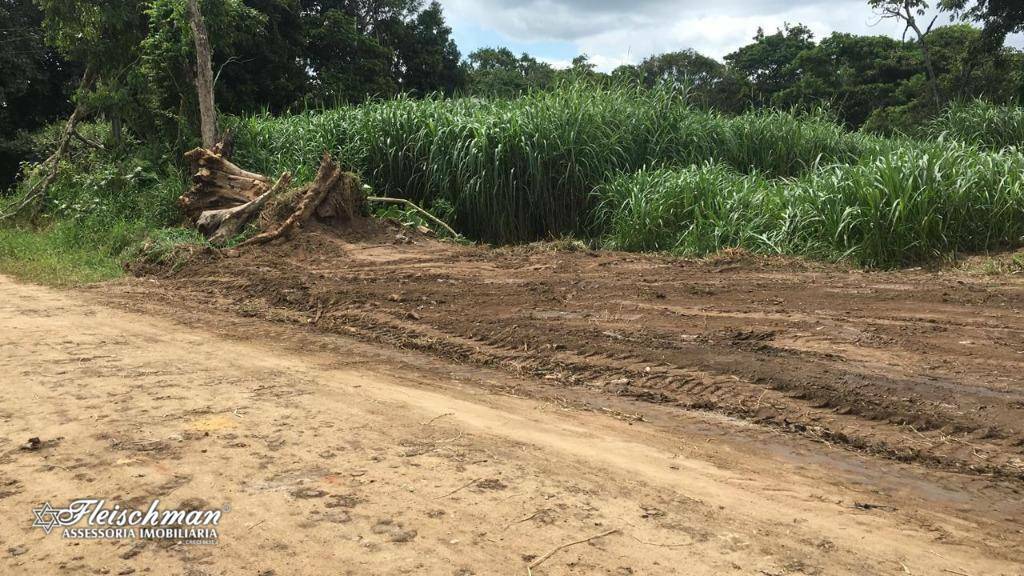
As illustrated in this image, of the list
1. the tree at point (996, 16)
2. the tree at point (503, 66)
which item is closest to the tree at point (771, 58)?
the tree at point (503, 66)

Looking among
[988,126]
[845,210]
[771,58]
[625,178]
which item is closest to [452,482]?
[845,210]

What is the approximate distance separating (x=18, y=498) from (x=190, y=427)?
0.76 metres

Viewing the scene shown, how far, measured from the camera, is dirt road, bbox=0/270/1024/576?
2.26 meters

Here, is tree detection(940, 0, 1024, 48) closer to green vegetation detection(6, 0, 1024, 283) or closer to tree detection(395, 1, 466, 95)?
green vegetation detection(6, 0, 1024, 283)

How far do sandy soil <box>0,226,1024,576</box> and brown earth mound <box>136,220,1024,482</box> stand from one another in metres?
0.02

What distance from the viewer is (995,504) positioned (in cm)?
277

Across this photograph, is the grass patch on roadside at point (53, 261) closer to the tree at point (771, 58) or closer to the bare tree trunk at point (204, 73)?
the bare tree trunk at point (204, 73)

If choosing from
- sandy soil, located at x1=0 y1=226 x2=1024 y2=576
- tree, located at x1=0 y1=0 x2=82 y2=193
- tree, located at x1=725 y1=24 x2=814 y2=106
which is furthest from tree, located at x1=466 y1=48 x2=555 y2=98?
sandy soil, located at x1=0 y1=226 x2=1024 y2=576

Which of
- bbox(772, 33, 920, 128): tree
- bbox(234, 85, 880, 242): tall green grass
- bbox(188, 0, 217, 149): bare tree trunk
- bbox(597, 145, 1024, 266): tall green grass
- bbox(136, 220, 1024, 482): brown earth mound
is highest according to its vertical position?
bbox(772, 33, 920, 128): tree

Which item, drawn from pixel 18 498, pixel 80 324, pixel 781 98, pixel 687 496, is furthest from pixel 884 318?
pixel 781 98

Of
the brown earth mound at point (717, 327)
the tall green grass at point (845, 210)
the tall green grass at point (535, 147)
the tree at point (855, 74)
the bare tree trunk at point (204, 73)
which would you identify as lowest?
the brown earth mound at point (717, 327)

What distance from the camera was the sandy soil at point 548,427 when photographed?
7.66 feet

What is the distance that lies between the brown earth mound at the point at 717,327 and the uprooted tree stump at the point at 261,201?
894 millimetres

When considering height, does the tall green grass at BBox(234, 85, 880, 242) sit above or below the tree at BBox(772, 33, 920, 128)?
below
